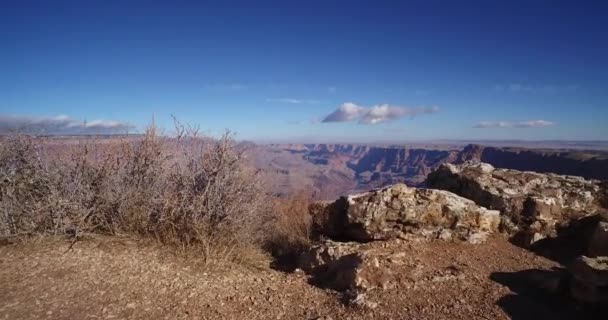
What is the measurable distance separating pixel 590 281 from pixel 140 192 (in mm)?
7642

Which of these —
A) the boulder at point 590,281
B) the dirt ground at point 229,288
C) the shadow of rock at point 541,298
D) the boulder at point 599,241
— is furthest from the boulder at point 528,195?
the boulder at point 590,281

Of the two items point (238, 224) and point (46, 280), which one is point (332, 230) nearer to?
point (238, 224)

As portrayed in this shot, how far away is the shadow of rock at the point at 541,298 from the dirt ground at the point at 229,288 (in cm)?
1

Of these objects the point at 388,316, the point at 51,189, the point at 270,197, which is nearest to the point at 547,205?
the point at 388,316

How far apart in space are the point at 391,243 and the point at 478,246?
1.67 metres

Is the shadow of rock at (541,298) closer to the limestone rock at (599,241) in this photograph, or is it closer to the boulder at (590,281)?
the boulder at (590,281)

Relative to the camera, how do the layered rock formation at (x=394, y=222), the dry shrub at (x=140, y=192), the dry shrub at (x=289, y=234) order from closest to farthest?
the layered rock formation at (x=394, y=222) → the dry shrub at (x=140, y=192) → the dry shrub at (x=289, y=234)

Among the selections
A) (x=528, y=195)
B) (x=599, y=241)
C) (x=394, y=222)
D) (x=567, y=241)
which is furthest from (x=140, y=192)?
(x=599, y=241)

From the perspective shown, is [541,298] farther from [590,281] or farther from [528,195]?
[528,195]

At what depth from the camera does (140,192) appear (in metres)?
7.82

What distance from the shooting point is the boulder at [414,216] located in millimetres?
7578

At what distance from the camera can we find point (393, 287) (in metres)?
5.79

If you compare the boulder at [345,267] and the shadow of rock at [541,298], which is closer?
the shadow of rock at [541,298]

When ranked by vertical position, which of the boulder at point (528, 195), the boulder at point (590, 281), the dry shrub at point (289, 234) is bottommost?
the dry shrub at point (289, 234)
